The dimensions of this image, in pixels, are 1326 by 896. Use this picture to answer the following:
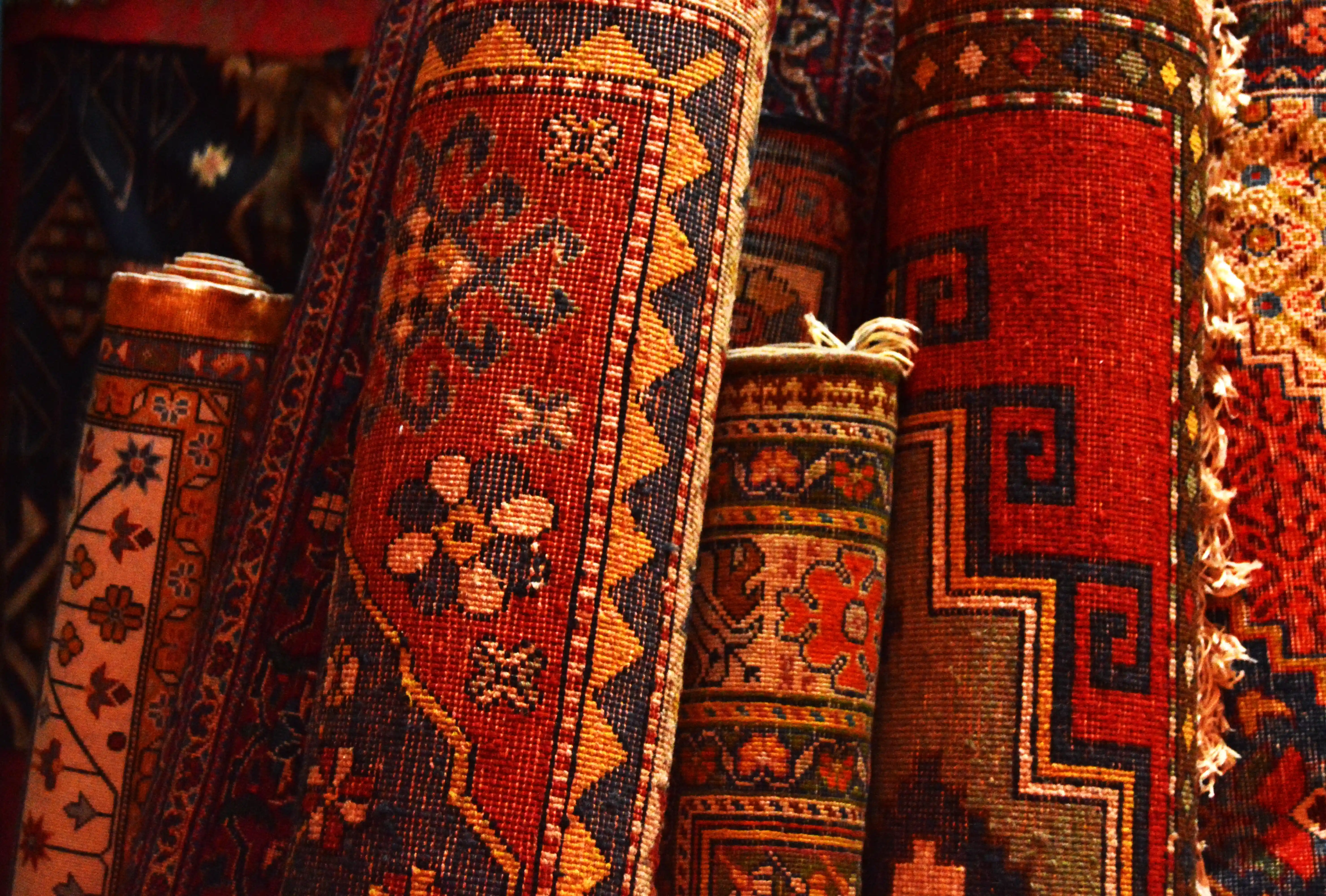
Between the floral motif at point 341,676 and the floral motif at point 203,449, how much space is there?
0.35m

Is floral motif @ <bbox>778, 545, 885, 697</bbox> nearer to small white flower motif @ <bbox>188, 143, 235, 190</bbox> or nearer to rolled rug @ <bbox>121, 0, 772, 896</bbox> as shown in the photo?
rolled rug @ <bbox>121, 0, 772, 896</bbox>

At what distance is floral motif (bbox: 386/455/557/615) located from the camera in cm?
93

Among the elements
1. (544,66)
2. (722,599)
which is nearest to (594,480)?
(722,599)

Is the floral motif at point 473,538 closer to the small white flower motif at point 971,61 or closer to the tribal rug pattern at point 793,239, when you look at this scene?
the tribal rug pattern at point 793,239

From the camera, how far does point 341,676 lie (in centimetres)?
96

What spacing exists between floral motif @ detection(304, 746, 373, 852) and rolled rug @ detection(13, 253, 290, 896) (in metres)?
0.30

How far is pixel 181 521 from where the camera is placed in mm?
1226

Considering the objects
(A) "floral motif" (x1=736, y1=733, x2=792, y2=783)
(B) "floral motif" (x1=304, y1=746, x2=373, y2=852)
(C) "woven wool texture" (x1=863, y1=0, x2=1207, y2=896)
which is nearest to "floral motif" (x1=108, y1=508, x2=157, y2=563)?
(B) "floral motif" (x1=304, y1=746, x2=373, y2=852)

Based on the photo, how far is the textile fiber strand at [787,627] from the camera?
3.42 feet

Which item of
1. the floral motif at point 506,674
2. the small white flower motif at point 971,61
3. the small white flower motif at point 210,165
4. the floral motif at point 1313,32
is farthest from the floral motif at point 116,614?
the floral motif at point 1313,32

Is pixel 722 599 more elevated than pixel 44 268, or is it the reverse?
pixel 44 268

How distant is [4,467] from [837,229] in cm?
103

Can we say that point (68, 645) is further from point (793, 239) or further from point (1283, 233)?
point (1283, 233)

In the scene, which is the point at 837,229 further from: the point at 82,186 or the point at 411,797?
the point at 82,186
